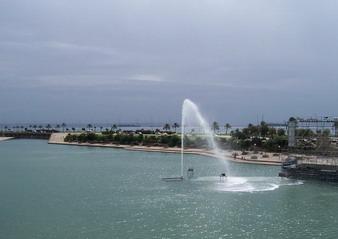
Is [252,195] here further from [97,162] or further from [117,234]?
[97,162]

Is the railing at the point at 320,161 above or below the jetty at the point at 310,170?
above

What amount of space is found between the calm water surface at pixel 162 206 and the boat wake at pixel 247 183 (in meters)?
0.10

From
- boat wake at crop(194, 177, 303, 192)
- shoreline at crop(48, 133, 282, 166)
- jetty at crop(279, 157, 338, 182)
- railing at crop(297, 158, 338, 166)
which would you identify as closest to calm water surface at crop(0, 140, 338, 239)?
boat wake at crop(194, 177, 303, 192)

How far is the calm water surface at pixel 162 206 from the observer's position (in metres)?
35.8

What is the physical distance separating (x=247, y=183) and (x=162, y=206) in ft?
53.6

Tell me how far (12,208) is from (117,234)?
42.5 ft

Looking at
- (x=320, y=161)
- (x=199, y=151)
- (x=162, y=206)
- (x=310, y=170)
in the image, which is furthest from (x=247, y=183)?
(x=199, y=151)

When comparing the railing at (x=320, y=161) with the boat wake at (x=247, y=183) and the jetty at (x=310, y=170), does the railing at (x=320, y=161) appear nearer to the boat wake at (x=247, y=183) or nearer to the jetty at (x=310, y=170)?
the jetty at (x=310, y=170)

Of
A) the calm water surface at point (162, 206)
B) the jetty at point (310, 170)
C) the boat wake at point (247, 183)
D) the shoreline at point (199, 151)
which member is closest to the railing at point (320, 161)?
the jetty at point (310, 170)

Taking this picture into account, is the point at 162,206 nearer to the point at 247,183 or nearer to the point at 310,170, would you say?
the point at 247,183

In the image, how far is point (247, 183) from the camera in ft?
187

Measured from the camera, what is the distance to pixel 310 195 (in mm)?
50938

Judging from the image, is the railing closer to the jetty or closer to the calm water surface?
the jetty

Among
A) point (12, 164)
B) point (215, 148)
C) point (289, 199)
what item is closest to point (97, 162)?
point (12, 164)
